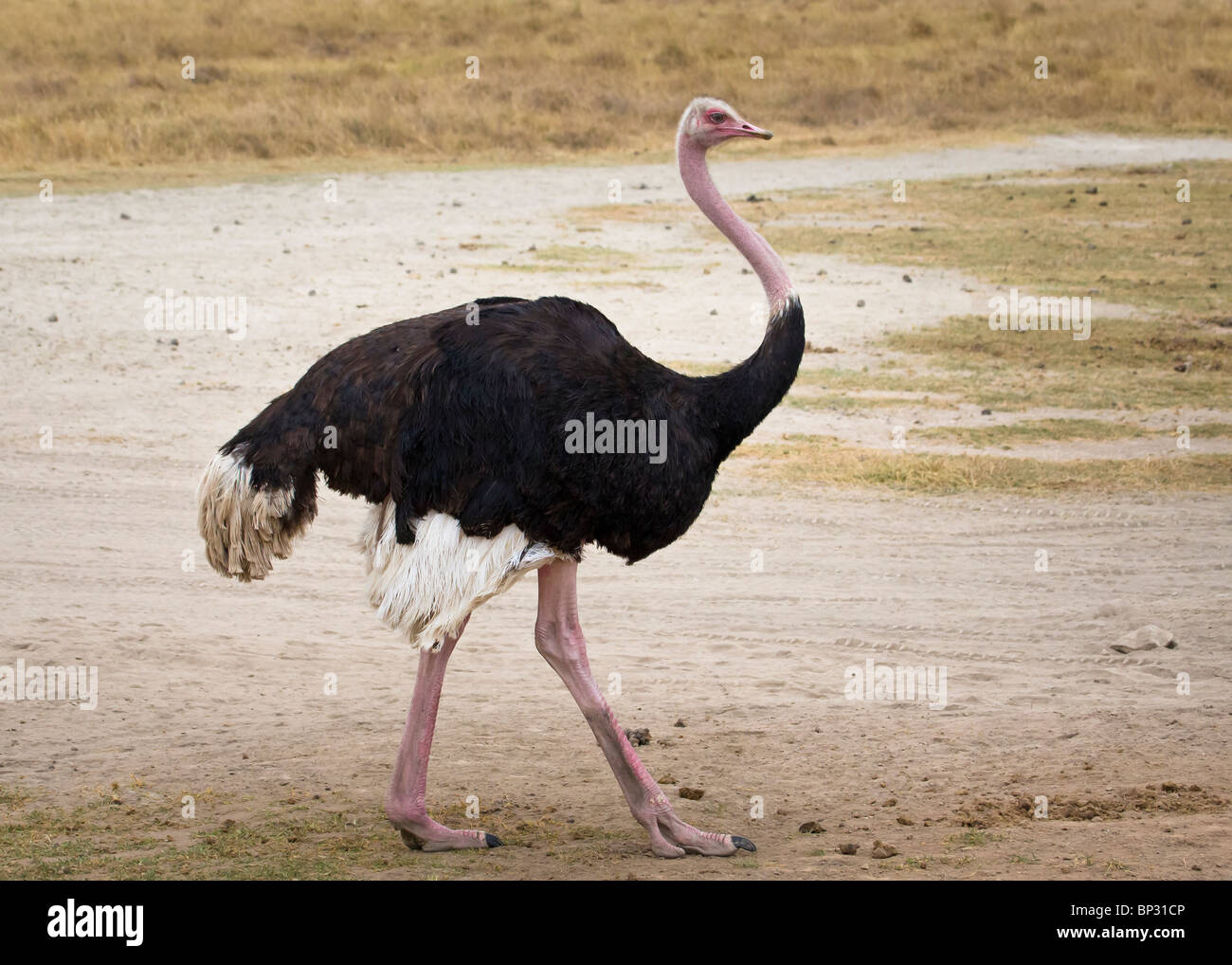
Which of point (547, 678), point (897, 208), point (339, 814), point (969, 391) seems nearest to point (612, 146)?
point (897, 208)

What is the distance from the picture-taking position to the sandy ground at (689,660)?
17.8 feet

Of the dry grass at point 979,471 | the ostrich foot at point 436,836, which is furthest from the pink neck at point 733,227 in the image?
the dry grass at point 979,471

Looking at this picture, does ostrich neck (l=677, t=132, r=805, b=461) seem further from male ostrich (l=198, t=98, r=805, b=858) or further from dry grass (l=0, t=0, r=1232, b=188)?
dry grass (l=0, t=0, r=1232, b=188)

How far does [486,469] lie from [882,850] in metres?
1.53

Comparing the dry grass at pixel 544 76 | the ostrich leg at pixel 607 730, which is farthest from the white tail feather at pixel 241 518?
the dry grass at pixel 544 76

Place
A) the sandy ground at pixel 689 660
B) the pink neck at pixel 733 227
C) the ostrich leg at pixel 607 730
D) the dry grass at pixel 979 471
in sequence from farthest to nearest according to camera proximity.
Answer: the dry grass at pixel 979 471 < the sandy ground at pixel 689 660 < the pink neck at pixel 733 227 < the ostrich leg at pixel 607 730

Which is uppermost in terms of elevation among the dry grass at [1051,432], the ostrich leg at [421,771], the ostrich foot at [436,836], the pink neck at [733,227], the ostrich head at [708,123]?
the ostrich head at [708,123]

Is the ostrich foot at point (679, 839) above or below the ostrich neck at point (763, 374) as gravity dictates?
below

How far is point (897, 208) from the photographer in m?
18.5

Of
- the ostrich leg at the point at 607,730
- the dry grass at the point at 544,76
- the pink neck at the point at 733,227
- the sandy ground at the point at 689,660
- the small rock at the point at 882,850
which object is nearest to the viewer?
the small rock at the point at 882,850

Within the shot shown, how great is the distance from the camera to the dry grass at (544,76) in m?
22.1

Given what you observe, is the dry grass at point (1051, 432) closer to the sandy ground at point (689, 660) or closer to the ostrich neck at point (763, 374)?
the sandy ground at point (689, 660)

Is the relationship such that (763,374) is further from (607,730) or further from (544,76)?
(544,76)

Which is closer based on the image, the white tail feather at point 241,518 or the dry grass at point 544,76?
the white tail feather at point 241,518
